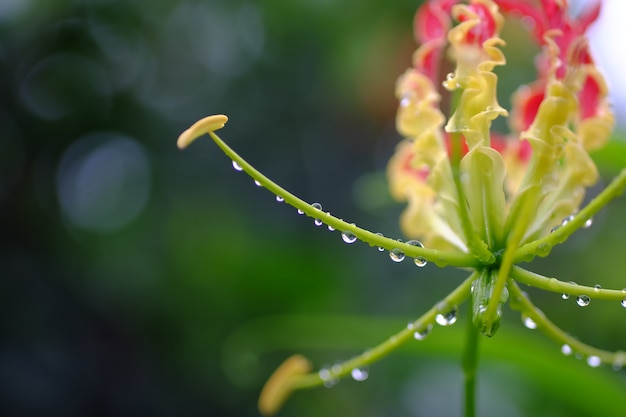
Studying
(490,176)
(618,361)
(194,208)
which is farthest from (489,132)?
(194,208)

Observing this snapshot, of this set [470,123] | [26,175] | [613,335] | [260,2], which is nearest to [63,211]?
[26,175]

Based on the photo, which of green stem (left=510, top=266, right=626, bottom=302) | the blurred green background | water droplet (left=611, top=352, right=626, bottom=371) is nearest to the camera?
green stem (left=510, top=266, right=626, bottom=302)

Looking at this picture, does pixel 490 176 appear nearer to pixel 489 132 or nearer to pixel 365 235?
pixel 489 132

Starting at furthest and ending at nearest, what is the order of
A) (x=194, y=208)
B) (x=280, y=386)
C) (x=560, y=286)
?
1. (x=194, y=208)
2. (x=280, y=386)
3. (x=560, y=286)

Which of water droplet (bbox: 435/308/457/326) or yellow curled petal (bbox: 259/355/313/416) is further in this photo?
yellow curled petal (bbox: 259/355/313/416)

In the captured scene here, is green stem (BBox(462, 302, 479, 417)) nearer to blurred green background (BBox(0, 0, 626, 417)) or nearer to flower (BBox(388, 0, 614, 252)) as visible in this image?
flower (BBox(388, 0, 614, 252))

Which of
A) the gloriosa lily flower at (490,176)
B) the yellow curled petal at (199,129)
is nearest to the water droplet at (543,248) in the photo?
the gloriosa lily flower at (490,176)

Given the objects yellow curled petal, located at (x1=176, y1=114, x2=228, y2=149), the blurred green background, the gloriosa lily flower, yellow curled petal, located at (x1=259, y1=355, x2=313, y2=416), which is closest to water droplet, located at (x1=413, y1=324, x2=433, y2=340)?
the gloriosa lily flower
